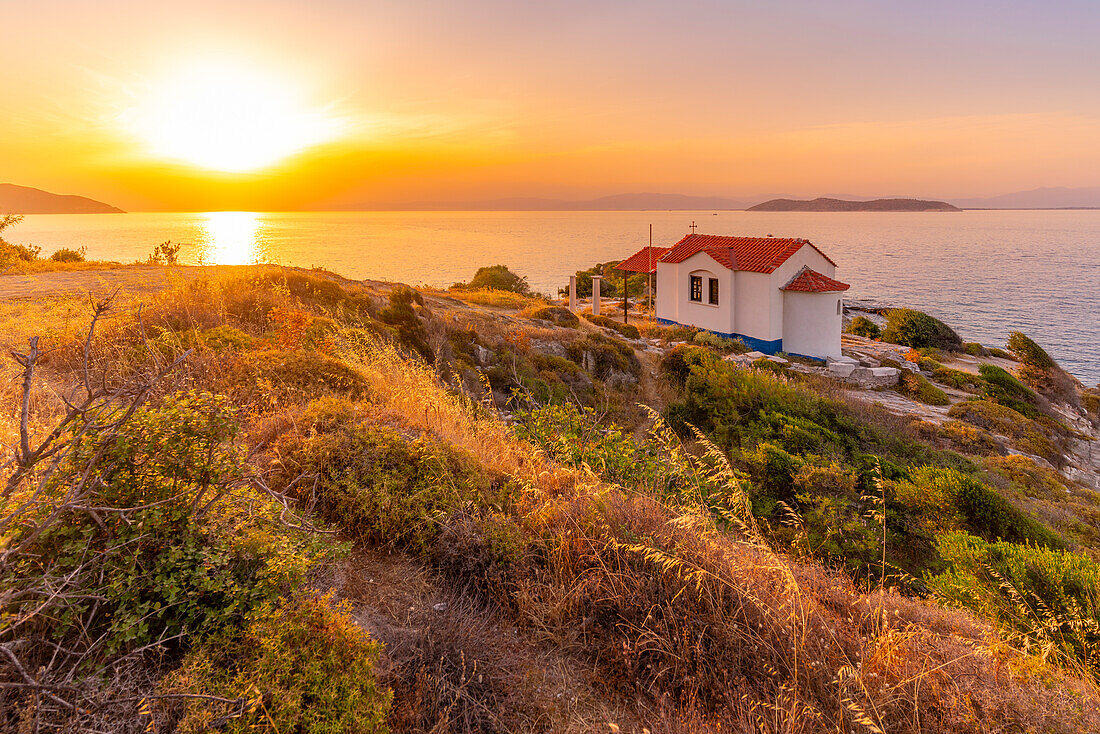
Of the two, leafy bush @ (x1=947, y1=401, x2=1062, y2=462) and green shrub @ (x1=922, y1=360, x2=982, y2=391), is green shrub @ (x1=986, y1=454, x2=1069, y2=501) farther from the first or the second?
green shrub @ (x1=922, y1=360, x2=982, y2=391)

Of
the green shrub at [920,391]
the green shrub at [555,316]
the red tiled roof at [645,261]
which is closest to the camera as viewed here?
the green shrub at [920,391]

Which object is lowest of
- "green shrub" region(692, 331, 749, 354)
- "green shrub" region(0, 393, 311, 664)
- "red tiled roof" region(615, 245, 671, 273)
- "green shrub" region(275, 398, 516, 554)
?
"green shrub" region(692, 331, 749, 354)

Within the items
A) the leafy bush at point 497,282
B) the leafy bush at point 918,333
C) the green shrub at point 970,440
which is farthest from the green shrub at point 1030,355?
the leafy bush at point 497,282

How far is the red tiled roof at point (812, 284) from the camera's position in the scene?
924 inches

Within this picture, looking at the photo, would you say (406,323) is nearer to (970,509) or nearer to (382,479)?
(382,479)

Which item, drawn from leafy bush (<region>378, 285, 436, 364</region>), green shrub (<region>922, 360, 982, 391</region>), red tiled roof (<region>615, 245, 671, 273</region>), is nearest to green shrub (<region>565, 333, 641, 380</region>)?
leafy bush (<region>378, 285, 436, 364</region>)

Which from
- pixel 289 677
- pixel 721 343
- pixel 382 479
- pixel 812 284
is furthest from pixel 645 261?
pixel 289 677

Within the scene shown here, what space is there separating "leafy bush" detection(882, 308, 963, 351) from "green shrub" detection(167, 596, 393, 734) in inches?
1488

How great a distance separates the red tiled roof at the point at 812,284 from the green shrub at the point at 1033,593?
21280 millimetres

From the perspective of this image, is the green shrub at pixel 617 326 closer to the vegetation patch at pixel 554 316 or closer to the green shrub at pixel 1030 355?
the vegetation patch at pixel 554 316

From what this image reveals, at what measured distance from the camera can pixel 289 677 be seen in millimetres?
2021

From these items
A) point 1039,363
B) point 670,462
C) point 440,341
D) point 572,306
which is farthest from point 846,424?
point 1039,363

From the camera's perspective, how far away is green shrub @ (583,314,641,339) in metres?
26.1

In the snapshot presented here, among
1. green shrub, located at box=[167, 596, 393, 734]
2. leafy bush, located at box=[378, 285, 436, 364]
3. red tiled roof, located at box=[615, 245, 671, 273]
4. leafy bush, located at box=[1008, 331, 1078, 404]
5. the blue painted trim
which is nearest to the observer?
green shrub, located at box=[167, 596, 393, 734]
